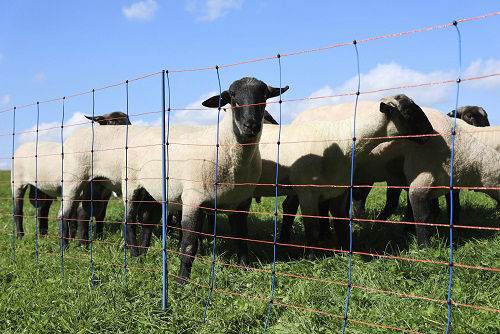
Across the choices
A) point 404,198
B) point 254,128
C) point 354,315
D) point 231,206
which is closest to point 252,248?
point 231,206

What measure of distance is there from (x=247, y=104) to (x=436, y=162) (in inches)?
97.9

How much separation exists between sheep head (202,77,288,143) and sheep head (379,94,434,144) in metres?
1.43

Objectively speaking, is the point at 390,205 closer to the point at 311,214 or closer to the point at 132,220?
the point at 311,214

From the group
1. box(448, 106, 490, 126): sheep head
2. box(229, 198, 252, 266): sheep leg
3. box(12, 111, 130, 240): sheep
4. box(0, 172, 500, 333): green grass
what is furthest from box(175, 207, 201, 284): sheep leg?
box(448, 106, 490, 126): sheep head

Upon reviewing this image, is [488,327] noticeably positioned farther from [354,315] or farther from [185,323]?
[185,323]

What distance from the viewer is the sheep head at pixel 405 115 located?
17.9 ft

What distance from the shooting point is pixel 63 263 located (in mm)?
5371

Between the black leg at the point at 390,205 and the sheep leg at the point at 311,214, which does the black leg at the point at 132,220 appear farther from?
the black leg at the point at 390,205

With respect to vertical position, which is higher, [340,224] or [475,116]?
[475,116]

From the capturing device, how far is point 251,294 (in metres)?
4.36

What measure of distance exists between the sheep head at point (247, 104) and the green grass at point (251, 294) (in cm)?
134

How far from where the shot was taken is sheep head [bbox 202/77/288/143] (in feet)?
14.8

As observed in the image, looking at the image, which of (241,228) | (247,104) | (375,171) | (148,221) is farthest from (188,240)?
(375,171)

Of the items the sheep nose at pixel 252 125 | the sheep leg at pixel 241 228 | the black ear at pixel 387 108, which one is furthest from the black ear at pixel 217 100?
the black ear at pixel 387 108
